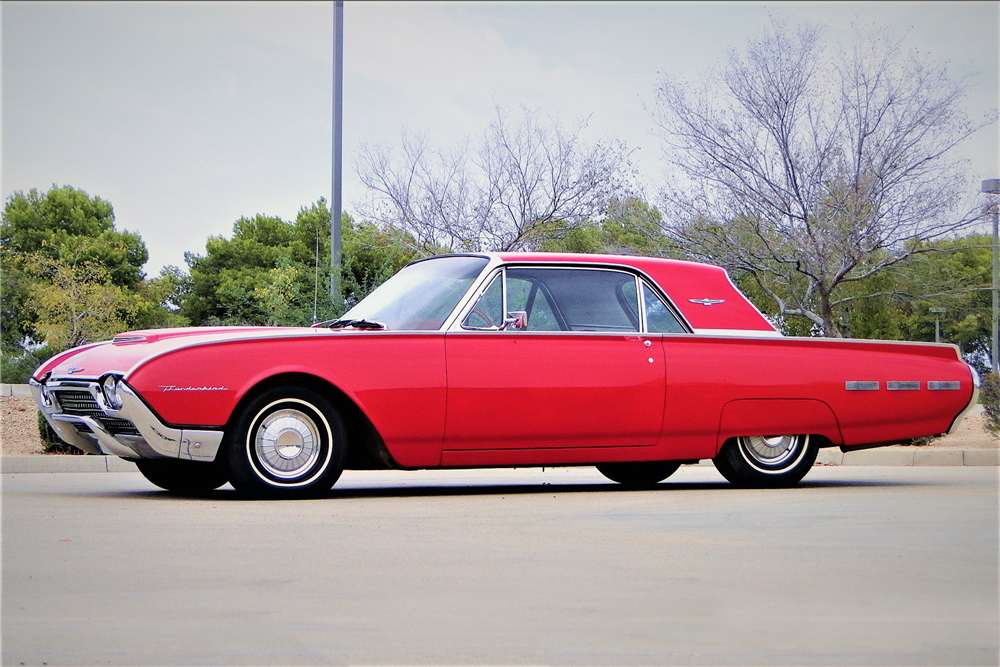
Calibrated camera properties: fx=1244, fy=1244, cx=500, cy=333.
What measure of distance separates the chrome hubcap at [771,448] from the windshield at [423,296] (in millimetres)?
2506

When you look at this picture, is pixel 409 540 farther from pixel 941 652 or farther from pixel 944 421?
pixel 944 421

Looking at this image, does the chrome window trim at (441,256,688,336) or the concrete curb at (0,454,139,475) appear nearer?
the chrome window trim at (441,256,688,336)

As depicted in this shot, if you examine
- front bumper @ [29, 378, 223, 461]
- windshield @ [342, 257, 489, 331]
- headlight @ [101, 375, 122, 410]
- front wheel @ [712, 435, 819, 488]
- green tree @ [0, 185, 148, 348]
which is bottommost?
front wheel @ [712, 435, 819, 488]

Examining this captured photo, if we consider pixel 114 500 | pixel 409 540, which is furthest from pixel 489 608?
pixel 114 500

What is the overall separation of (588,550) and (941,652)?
2.28 m

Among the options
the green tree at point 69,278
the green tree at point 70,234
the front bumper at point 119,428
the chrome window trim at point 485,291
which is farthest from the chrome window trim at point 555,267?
the green tree at point 70,234

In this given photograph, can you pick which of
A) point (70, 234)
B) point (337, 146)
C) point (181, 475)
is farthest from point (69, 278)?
point (181, 475)

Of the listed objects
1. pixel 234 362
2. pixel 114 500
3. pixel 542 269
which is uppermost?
pixel 542 269

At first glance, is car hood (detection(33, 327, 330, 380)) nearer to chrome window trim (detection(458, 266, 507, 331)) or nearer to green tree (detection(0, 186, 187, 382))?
chrome window trim (detection(458, 266, 507, 331))

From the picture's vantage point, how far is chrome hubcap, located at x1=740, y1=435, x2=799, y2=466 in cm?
953

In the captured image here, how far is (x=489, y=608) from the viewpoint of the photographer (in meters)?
4.66

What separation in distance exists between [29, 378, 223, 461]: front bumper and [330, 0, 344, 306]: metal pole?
895 cm

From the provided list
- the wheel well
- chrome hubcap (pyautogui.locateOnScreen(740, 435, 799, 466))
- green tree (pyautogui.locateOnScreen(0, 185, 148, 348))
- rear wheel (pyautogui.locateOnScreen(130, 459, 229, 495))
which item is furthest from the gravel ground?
green tree (pyautogui.locateOnScreen(0, 185, 148, 348))

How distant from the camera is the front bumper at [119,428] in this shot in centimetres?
775
